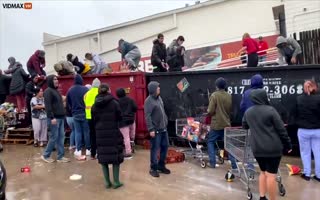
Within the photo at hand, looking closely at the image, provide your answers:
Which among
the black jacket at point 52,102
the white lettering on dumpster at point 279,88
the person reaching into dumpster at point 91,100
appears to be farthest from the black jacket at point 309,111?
the black jacket at point 52,102

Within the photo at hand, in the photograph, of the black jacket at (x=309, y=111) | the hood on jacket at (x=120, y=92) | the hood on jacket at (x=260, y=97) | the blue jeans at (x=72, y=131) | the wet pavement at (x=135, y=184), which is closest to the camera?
the hood on jacket at (x=260, y=97)

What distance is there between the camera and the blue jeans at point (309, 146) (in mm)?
7047

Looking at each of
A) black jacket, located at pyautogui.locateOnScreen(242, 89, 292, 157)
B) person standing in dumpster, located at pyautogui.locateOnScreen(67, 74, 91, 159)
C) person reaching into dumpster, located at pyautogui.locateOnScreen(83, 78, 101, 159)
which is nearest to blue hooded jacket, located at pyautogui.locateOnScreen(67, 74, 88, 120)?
person standing in dumpster, located at pyautogui.locateOnScreen(67, 74, 91, 159)

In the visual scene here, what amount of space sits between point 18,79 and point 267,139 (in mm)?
7878

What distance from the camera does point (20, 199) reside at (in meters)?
6.18

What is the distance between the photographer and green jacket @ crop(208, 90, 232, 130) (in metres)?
7.62

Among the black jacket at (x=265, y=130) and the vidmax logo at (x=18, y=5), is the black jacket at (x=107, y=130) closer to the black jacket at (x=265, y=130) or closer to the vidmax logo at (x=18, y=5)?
the black jacket at (x=265, y=130)

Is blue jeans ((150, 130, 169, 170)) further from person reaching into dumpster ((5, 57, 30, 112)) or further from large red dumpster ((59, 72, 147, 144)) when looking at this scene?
person reaching into dumpster ((5, 57, 30, 112))

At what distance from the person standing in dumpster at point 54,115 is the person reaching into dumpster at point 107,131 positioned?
1963mm

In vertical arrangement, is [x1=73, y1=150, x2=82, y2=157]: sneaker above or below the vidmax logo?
below

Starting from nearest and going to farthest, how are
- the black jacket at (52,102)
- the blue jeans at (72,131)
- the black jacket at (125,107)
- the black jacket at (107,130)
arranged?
the black jacket at (107,130)
the black jacket at (52,102)
the black jacket at (125,107)
the blue jeans at (72,131)

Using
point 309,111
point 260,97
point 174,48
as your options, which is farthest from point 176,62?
point 260,97

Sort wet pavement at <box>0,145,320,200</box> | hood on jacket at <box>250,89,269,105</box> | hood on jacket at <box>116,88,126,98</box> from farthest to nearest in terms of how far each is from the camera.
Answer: hood on jacket at <box>116,88,126,98</box> → wet pavement at <box>0,145,320,200</box> → hood on jacket at <box>250,89,269,105</box>

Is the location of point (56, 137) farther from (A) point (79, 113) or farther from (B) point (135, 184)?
(B) point (135, 184)
